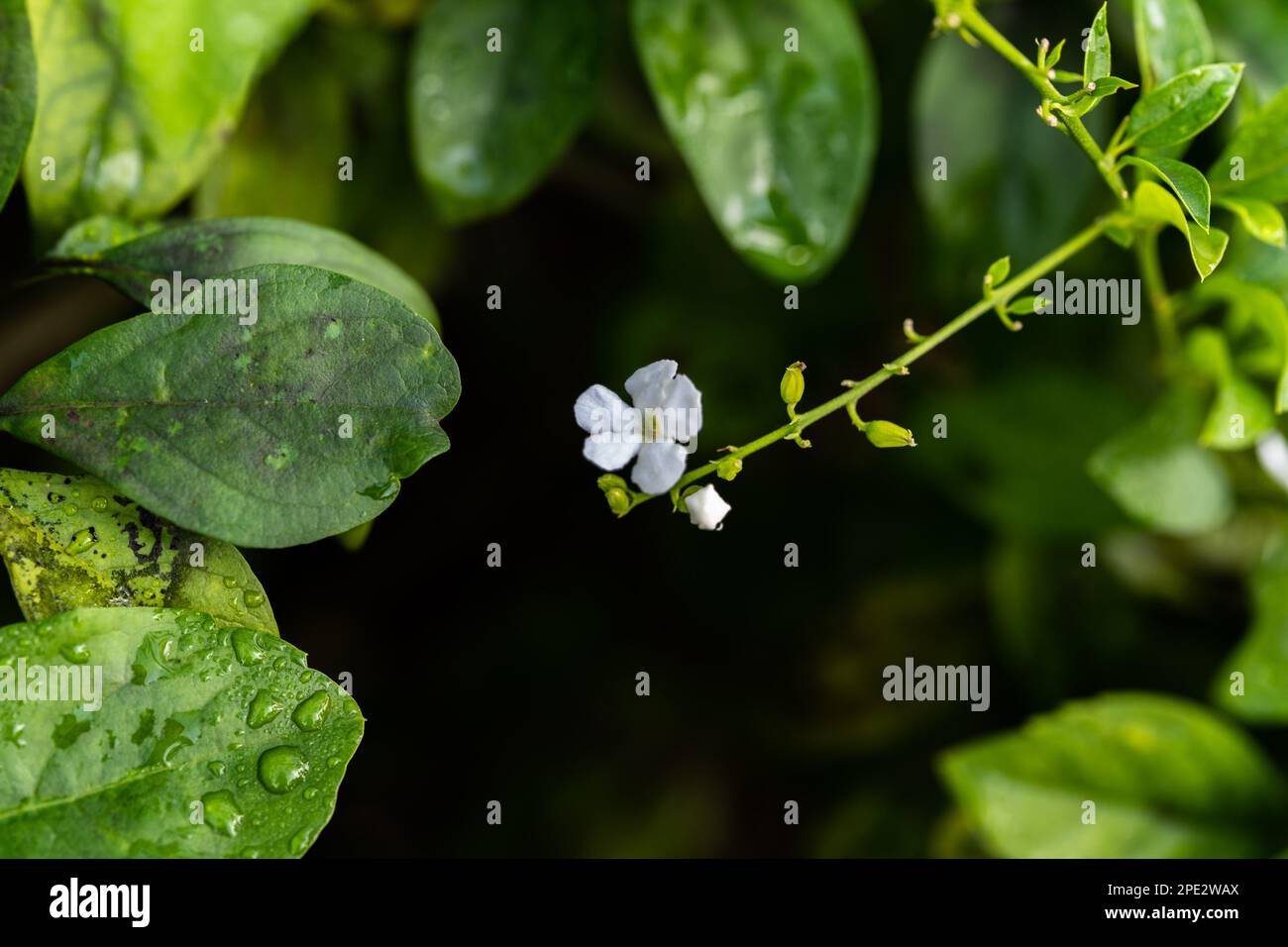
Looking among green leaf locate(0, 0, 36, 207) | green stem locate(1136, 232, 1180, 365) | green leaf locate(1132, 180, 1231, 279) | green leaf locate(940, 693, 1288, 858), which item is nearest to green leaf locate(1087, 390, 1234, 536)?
green stem locate(1136, 232, 1180, 365)

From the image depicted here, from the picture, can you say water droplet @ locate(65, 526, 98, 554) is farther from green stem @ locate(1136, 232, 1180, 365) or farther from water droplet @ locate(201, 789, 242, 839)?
green stem @ locate(1136, 232, 1180, 365)

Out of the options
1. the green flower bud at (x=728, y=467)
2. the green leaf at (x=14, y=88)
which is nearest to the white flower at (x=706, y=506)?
the green flower bud at (x=728, y=467)

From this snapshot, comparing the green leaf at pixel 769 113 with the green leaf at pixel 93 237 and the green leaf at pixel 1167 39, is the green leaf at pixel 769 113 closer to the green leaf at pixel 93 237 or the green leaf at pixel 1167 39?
the green leaf at pixel 1167 39

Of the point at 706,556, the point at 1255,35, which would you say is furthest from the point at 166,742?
the point at 1255,35

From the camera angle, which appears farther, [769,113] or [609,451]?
[769,113]

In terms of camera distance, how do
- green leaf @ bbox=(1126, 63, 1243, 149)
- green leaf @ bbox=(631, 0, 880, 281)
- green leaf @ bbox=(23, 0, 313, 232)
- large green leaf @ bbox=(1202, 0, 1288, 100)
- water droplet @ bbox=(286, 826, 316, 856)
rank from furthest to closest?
large green leaf @ bbox=(1202, 0, 1288, 100)
green leaf @ bbox=(631, 0, 880, 281)
green leaf @ bbox=(23, 0, 313, 232)
green leaf @ bbox=(1126, 63, 1243, 149)
water droplet @ bbox=(286, 826, 316, 856)

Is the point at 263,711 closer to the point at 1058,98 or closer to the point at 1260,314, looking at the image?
the point at 1058,98

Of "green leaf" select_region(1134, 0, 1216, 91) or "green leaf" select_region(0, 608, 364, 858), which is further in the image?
"green leaf" select_region(1134, 0, 1216, 91)
